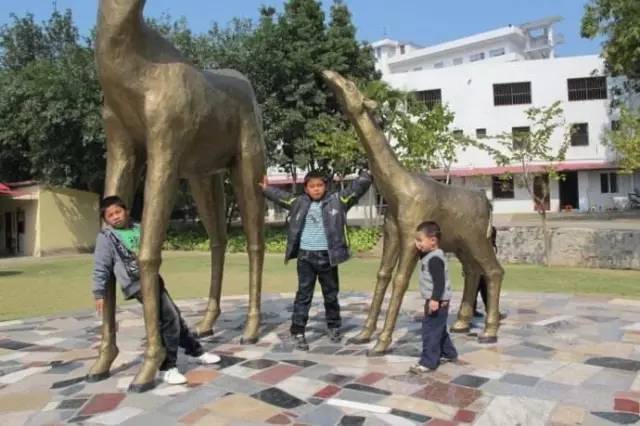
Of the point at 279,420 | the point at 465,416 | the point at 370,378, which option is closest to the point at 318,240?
the point at 370,378

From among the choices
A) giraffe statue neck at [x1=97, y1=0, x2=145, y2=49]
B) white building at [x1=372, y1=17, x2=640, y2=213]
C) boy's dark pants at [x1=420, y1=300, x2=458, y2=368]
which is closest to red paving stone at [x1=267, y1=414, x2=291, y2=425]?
boy's dark pants at [x1=420, y1=300, x2=458, y2=368]

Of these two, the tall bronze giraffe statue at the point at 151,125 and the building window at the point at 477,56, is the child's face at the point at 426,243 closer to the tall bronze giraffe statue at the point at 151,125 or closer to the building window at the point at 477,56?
the tall bronze giraffe statue at the point at 151,125

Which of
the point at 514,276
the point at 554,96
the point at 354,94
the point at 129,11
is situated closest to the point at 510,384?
the point at 354,94

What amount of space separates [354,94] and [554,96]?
28.4 meters

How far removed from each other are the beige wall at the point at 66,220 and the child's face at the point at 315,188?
57.9ft

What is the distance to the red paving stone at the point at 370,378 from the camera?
4285 mm

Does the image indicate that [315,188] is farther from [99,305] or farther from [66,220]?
[66,220]

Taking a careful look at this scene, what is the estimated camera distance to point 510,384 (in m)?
4.23

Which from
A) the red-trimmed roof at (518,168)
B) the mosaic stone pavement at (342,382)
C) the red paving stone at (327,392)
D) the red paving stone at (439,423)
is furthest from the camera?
the red-trimmed roof at (518,168)

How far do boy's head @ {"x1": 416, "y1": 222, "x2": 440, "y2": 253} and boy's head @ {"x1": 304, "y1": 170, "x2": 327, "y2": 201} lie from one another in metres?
1.13

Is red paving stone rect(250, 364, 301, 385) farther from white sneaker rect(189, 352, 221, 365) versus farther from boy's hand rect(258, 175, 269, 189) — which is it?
boy's hand rect(258, 175, 269, 189)

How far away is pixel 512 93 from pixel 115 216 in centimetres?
2975

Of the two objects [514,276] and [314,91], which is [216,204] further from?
[314,91]

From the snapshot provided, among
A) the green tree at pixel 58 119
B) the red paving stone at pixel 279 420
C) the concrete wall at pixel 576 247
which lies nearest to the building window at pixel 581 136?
the concrete wall at pixel 576 247
